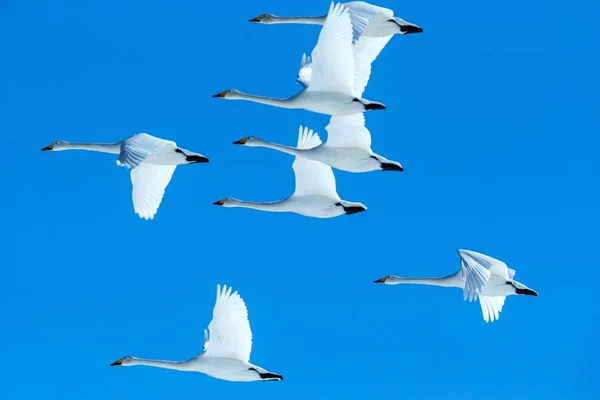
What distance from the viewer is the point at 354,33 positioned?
26406 millimetres

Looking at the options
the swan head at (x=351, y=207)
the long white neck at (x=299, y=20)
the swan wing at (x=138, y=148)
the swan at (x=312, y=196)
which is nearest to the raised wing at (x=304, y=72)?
the long white neck at (x=299, y=20)

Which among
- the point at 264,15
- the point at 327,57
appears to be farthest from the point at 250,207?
the point at 327,57

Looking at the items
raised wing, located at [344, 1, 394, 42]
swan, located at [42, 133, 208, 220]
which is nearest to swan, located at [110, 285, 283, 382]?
swan, located at [42, 133, 208, 220]

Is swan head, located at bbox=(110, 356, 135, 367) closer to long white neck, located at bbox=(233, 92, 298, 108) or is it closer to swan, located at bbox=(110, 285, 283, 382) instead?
swan, located at bbox=(110, 285, 283, 382)

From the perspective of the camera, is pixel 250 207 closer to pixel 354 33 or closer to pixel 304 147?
pixel 304 147

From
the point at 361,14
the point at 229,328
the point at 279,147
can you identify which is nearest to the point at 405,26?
the point at 361,14

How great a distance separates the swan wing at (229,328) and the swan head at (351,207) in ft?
9.14

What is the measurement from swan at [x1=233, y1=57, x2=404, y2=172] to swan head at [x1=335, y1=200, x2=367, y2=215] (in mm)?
1174

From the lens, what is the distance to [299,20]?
3034 centimetres

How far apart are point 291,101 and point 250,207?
3694mm

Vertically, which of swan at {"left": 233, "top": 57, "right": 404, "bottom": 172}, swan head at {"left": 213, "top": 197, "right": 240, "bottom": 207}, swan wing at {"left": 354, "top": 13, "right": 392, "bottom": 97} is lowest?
swan at {"left": 233, "top": 57, "right": 404, "bottom": 172}

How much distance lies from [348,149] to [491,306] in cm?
447

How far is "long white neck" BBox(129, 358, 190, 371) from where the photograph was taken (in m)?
28.2

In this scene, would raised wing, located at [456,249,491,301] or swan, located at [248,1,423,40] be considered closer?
raised wing, located at [456,249,491,301]
